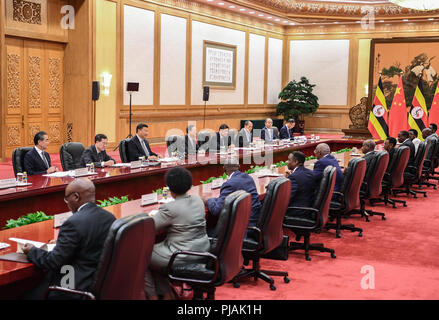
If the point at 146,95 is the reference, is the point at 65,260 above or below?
below

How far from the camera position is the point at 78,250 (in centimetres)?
279

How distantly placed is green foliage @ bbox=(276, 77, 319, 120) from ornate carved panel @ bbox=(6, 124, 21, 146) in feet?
31.0

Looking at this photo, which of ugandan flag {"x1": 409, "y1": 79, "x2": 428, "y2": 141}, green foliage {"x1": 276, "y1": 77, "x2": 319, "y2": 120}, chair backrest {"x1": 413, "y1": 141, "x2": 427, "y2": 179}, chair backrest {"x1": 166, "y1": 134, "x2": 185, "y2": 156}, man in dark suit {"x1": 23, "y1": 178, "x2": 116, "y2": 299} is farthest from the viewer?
green foliage {"x1": 276, "y1": 77, "x2": 319, "y2": 120}

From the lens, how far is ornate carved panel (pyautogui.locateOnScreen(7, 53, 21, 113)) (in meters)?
10.3

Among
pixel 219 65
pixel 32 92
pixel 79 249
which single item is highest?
pixel 219 65

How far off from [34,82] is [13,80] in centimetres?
55

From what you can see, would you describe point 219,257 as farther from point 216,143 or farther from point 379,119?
point 379,119

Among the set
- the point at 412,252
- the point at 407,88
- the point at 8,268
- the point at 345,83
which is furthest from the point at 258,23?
the point at 8,268

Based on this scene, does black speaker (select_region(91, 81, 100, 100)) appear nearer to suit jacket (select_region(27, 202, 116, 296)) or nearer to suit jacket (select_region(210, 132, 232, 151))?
suit jacket (select_region(210, 132, 232, 151))

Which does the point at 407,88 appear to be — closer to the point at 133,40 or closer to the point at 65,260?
the point at 133,40

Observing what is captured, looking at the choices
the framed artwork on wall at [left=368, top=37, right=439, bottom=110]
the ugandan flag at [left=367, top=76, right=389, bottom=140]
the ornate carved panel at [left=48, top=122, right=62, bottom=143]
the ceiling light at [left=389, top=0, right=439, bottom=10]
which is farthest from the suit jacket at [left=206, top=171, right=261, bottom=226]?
the framed artwork on wall at [left=368, top=37, right=439, bottom=110]

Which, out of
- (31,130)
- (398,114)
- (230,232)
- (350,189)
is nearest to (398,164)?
(350,189)

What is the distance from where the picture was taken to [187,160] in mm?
7707
